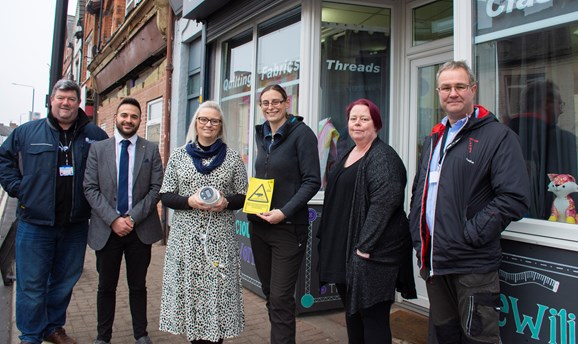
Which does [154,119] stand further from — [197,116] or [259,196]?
[259,196]

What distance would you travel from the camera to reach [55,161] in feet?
11.1

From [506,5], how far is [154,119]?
25.0ft

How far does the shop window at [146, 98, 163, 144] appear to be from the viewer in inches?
352

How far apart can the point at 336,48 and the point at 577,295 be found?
320 cm

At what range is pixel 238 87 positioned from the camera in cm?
613

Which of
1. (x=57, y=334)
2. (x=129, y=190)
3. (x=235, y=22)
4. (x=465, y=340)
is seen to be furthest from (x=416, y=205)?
(x=235, y=22)

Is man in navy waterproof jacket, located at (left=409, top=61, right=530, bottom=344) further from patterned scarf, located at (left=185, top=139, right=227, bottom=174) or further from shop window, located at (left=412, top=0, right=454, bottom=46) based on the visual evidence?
shop window, located at (left=412, top=0, right=454, bottom=46)

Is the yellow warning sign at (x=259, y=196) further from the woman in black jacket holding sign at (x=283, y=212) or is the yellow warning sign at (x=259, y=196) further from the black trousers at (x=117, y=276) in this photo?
the black trousers at (x=117, y=276)

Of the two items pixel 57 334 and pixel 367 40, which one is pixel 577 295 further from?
pixel 57 334

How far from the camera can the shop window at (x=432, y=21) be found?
169 inches

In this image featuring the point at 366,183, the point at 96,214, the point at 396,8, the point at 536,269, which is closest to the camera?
the point at 536,269

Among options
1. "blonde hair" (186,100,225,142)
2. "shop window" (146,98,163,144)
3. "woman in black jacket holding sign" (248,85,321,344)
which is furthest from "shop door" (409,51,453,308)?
"shop window" (146,98,163,144)

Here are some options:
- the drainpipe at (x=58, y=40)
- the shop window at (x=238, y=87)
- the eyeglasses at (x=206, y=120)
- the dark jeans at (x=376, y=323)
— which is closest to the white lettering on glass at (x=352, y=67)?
the shop window at (x=238, y=87)

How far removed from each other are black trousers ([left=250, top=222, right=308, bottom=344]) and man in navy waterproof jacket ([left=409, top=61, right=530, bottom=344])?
0.87 m
